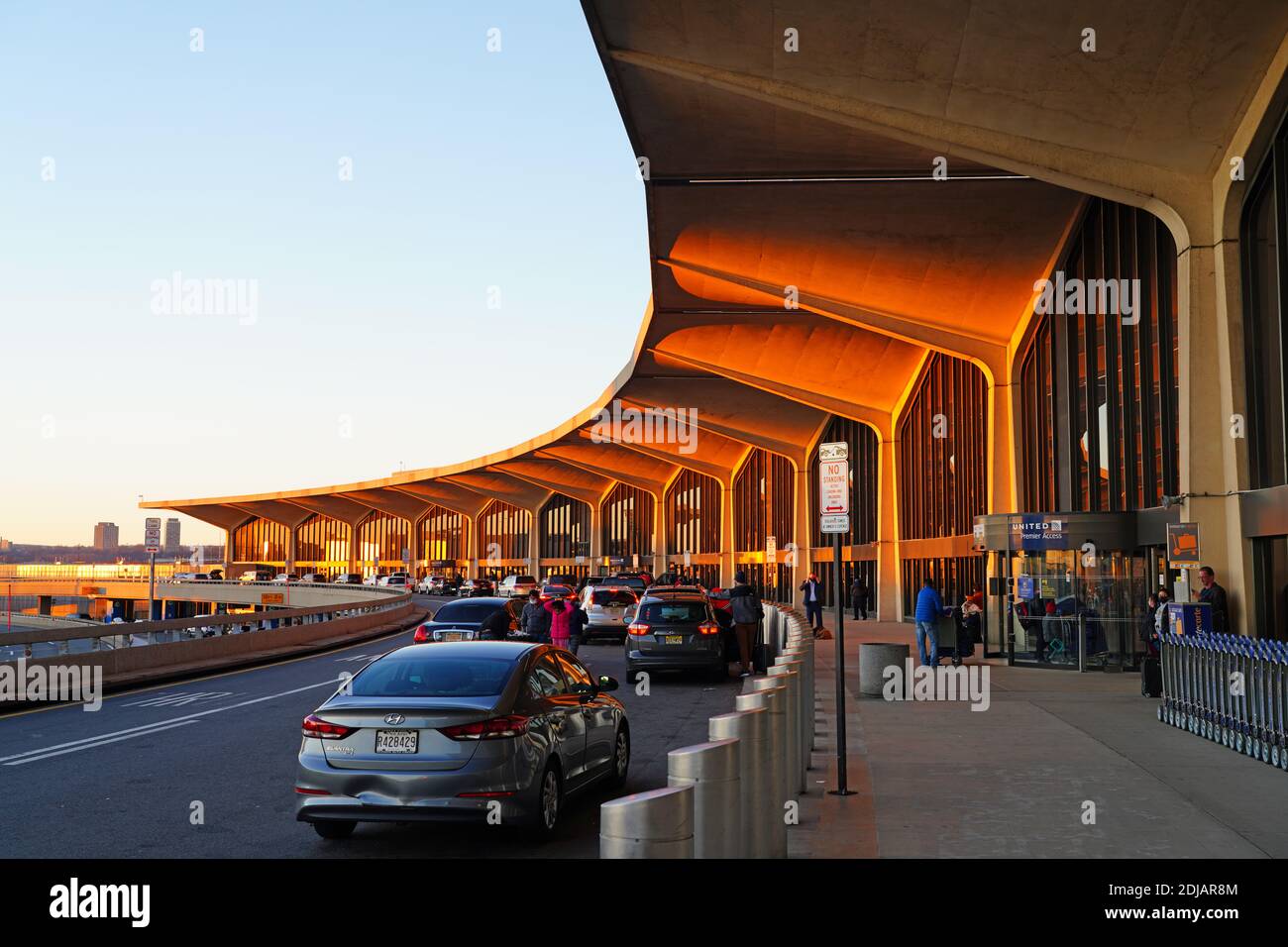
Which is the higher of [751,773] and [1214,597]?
[1214,597]

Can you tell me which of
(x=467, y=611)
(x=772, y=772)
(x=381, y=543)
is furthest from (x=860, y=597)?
(x=381, y=543)

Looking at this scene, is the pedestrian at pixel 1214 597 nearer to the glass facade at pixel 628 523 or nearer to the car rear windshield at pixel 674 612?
the car rear windshield at pixel 674 612

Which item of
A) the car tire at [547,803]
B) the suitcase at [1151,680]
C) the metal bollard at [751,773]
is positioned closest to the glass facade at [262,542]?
the suitcase at [1151,680]

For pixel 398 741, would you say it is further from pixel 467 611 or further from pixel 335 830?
pixel 467 611

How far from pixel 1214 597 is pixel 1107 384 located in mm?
8907

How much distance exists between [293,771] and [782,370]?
34.1 metres

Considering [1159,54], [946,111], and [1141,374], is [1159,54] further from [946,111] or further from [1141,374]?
[1141,374]

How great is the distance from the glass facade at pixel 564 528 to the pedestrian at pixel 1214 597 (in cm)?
8634

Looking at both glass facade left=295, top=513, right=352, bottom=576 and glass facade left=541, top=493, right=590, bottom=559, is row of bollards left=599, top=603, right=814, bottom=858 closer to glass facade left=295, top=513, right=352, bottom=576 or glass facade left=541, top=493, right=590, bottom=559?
glass facade left=541, top=493, right=590, bottom=559

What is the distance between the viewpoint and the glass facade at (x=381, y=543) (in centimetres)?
13588

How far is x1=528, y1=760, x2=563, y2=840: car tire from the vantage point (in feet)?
27.8

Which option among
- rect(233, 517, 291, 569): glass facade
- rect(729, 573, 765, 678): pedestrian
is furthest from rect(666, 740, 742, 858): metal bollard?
rect(233, 517, 291, 569): glass facade

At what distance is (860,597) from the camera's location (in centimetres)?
4638
